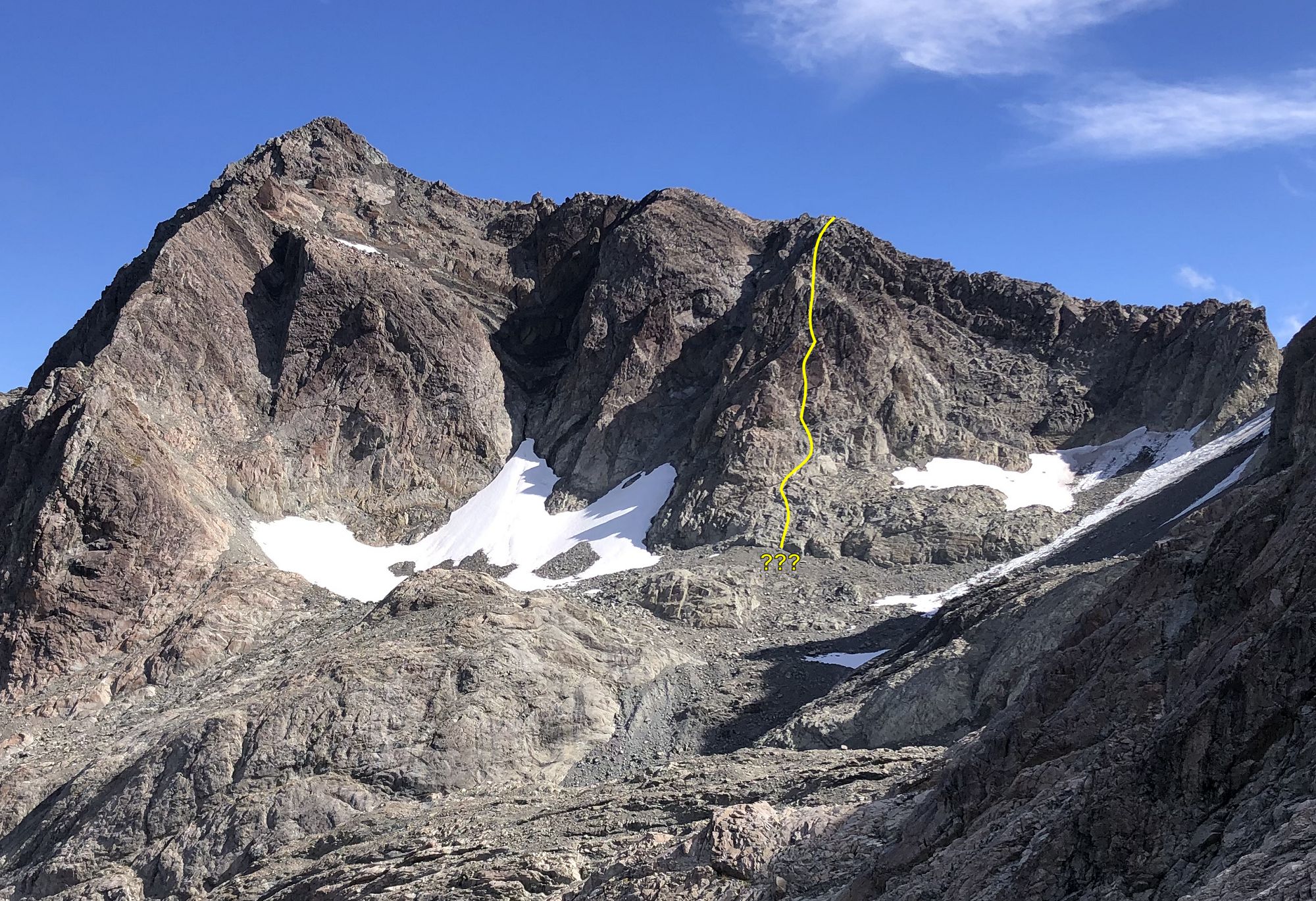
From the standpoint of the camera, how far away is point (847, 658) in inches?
1829

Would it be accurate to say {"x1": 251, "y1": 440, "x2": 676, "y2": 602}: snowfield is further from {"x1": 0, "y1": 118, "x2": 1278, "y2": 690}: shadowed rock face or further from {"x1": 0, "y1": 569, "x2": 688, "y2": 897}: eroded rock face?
{"x1": 0, "y1": 569, "x2": 688, "y2": 897}: eroded rock face

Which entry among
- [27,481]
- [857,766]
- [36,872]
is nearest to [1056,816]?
[857,766]

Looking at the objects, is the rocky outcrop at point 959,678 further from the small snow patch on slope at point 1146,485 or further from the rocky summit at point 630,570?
the small snow patch on slope at point 1146,485

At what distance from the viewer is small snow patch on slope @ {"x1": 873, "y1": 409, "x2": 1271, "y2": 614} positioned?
53.4m

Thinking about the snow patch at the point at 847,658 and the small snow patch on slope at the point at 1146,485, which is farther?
the small snow patch on slope at the point at 1146,485

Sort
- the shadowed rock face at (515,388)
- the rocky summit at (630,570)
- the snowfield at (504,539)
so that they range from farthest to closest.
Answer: the snowfield at (504,539), the shadowed rock face at (515,388), the rocky summit at (630,570)

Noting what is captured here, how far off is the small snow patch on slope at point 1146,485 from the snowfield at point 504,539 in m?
16.5

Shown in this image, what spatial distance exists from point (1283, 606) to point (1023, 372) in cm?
6904

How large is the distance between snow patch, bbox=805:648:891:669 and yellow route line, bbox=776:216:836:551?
544 inches

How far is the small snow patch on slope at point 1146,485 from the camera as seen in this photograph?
2101 inches

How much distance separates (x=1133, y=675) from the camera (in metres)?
12.1

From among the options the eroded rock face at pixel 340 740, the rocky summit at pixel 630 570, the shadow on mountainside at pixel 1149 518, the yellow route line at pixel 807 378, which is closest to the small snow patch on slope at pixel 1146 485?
the rocky summit at pixel 630 570

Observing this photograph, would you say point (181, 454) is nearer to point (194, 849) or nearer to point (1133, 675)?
point (194, 849)

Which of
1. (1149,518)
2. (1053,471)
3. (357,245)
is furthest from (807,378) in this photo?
(357,245)
